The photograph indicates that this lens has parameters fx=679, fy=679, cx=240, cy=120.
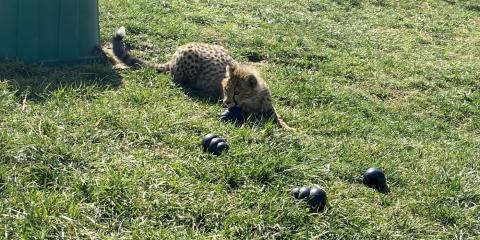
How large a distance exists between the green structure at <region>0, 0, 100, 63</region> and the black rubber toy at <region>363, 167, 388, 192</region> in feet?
Result: 9.78

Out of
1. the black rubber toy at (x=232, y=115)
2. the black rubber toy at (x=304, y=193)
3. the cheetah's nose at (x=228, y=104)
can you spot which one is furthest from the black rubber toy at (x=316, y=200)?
the cheetah's nose at (x=228, y=104)

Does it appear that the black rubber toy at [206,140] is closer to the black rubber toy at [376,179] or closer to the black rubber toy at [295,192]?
the black rubber toy at [295,192]

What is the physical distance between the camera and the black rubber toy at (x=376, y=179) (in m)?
4.49

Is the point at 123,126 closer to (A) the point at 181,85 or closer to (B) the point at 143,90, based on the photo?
(B) the point at 143,90

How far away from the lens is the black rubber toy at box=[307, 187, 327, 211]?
156 inches

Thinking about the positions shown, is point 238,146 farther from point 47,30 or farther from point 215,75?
point 47,30

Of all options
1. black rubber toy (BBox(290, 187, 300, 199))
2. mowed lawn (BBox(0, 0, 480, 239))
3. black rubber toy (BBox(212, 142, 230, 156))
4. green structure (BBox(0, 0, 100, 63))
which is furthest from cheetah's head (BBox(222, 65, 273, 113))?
green structure (BBox(0, 0, 100, 63))

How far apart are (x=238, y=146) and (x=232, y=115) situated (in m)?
0.67

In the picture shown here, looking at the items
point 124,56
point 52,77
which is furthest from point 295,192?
point 124,56

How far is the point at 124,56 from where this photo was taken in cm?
632

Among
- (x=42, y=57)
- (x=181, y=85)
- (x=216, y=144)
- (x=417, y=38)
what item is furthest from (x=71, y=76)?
(x=417, y=38)

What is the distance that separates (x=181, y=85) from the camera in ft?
19.5

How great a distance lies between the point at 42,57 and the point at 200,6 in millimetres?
3303

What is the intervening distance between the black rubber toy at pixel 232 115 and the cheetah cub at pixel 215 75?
2.7 inches
